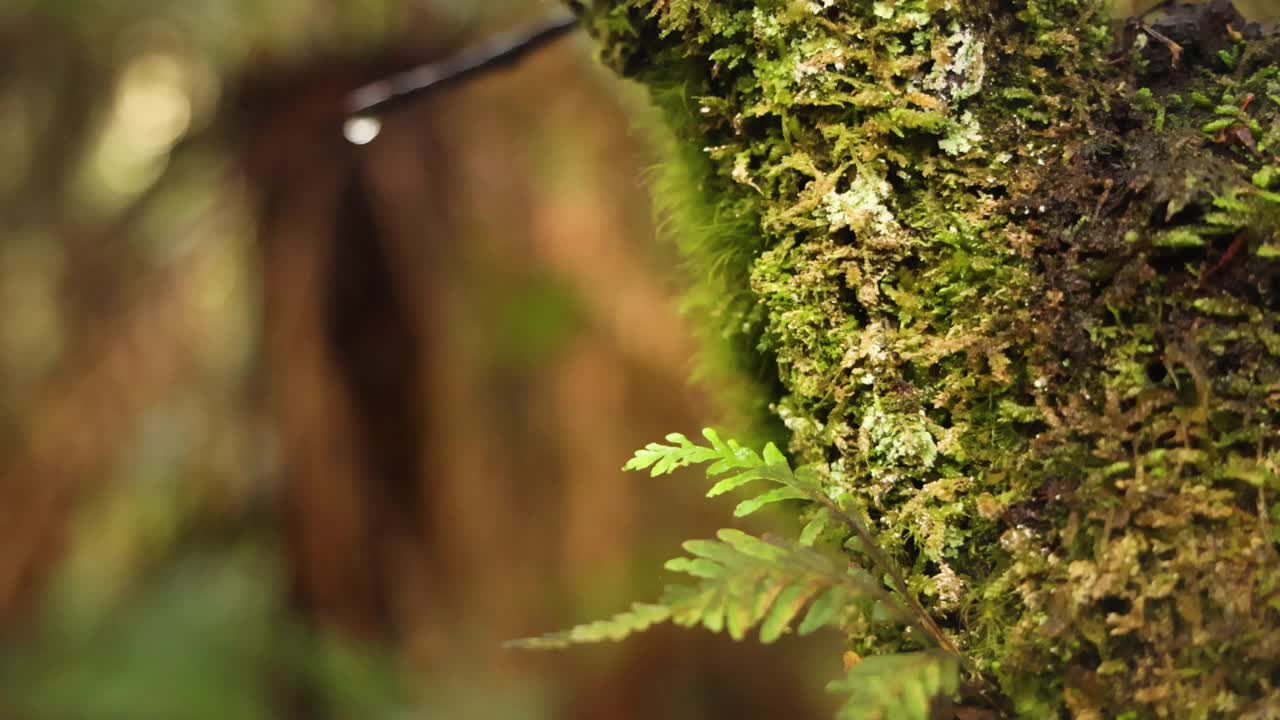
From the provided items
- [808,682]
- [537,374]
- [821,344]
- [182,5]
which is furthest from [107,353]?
[821,344]

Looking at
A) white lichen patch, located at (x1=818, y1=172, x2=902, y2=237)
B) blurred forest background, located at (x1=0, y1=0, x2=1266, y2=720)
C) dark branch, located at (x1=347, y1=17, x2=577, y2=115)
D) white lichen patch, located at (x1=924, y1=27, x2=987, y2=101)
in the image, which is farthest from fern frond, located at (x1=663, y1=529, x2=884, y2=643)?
blurred forest background, located at (x1=0, y1=0, x2=1266, y2=720)

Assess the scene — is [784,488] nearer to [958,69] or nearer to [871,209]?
[871,209]

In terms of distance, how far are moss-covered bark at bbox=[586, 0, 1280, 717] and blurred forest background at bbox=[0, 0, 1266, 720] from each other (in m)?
2.66

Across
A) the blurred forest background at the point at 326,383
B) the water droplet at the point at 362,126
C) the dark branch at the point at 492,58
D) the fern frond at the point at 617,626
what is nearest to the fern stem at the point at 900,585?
the fern frond at the point at 617,626

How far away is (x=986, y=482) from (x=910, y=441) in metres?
0.07

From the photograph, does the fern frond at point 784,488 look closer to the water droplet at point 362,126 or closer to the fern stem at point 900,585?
the fern stem at point 900,585

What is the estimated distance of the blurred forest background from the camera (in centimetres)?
390

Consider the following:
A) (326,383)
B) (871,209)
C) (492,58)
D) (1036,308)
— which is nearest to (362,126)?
(492,58)

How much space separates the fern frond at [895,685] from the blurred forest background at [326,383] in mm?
3017

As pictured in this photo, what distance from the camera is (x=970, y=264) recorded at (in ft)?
2.78

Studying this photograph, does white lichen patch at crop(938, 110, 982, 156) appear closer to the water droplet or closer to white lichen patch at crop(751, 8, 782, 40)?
white lichen patch at crop(751, 8, 782, 40)

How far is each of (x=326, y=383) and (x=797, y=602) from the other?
349cm

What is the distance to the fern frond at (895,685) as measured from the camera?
0.66 metres

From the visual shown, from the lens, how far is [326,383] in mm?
3883
